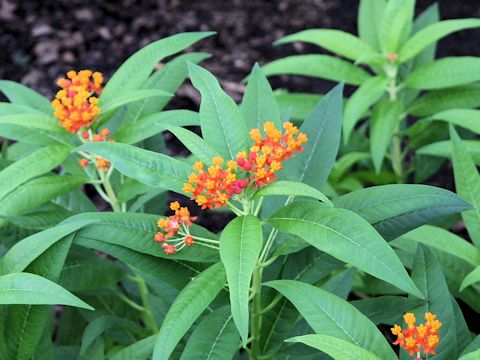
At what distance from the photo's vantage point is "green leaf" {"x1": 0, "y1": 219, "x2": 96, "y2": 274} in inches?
78.7

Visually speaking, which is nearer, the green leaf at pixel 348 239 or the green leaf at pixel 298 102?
the green leaf at pixel 348 239

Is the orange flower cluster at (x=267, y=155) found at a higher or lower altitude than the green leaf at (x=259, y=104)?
lower

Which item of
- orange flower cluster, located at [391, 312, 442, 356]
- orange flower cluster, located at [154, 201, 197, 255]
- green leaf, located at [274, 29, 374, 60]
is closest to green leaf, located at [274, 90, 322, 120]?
green leaf, located at [274, 29, 374, 60]

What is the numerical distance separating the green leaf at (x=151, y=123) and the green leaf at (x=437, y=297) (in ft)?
2.83

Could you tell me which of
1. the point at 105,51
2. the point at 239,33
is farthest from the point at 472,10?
the point at 105,51

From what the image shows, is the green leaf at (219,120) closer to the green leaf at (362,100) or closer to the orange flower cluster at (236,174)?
the orange flower cluster at (236,174)

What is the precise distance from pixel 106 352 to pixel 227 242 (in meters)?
1.55

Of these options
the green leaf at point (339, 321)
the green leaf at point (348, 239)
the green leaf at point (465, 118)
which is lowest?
the green leaf at point (339, 321)

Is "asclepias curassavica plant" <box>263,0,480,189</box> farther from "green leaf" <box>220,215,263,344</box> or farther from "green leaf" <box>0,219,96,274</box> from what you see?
"green leaf" <box>0,219,96,274</box>

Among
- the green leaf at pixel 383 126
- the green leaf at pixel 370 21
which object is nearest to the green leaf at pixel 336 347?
the green leaf at pixel 383 126

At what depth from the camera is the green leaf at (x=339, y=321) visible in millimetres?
1908

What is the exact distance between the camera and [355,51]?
11.1 feet

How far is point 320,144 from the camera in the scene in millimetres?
2340

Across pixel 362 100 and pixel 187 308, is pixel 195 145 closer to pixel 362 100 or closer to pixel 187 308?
pixel 187 308
